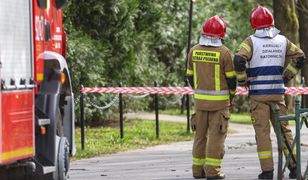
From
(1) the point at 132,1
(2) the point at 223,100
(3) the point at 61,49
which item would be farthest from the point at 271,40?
(1) the point at 132,1

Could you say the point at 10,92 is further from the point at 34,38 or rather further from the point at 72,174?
the point at 72,174

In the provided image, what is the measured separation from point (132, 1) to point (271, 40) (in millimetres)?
10294

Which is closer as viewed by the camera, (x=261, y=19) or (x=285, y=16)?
(x=261, y=19)

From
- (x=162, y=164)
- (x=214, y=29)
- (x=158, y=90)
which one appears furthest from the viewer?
(x=158, y=90)

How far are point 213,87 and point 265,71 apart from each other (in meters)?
0.66

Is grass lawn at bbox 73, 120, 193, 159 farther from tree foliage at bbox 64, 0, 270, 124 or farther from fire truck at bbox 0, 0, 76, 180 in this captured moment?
fire truck at bbox 0, 0, 76, 180

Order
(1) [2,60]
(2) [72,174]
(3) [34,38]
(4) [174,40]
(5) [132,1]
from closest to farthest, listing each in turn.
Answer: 1. (1) [2,60]
2. (3) [34,38]
3. (2) [72,174]
4. (5) [132,1]
5. (4) [174,40]

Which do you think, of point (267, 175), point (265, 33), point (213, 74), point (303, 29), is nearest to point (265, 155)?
point (267, 175)

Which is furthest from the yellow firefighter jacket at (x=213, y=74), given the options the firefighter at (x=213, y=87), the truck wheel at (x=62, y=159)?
the truck wheel at (x=62, y=159)

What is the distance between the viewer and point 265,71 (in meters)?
12.2

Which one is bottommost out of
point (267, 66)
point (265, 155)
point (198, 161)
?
point (198, 161)

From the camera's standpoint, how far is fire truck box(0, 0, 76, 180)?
8767 millimetres

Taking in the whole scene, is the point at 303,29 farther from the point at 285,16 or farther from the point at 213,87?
the point at 213,87

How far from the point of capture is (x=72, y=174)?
44.1 feet
